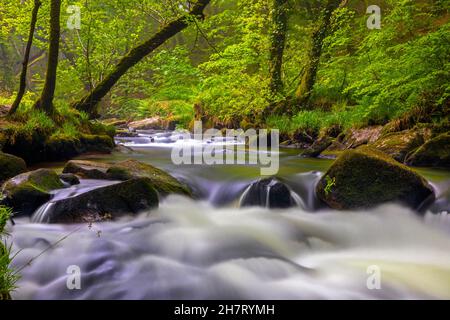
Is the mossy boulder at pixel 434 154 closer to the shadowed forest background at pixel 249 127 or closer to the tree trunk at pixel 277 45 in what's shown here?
the shadowed forest background at pixel 249 127

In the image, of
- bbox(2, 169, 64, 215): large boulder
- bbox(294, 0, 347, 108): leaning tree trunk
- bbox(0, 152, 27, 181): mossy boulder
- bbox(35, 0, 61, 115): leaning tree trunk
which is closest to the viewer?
bbox(2, 169, 64, 215): large boulder

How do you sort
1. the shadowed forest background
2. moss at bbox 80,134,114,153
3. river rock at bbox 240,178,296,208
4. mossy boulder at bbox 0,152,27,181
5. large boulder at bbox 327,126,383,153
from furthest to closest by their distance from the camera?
moss at bbox 80,134,114,153 < large boulder at bbox 327,126,383,153 < river rock at bbox 240,178,296,208 < mossy boulder at bbox 0,152,27,181 < the shadowed forest background

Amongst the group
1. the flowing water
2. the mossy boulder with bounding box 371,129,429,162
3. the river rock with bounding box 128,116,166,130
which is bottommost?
the flowing water

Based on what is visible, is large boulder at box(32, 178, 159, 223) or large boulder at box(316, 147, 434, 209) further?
large boulder at box(316, 147, 434, 209)

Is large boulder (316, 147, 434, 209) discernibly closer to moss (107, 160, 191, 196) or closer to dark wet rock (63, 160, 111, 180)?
moss (107, 160, 191, 196)

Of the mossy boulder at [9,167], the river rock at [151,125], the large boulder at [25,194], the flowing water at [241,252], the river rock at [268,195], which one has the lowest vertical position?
the flowing water at [241,252]

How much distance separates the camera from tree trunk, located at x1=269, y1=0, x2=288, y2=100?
12.4 metres

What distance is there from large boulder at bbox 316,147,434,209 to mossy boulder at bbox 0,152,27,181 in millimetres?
4658

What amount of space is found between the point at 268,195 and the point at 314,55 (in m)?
8.49

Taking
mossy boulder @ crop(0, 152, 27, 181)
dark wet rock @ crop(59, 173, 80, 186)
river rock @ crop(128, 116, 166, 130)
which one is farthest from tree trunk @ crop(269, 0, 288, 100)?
river rock @ crop(128, 116, 166, 130)

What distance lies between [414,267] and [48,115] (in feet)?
26.1

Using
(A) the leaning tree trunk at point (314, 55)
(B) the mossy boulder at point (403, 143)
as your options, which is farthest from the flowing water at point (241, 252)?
(A) the leaning tree trunk at point (314, 55)

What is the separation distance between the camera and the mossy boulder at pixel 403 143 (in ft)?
23.0

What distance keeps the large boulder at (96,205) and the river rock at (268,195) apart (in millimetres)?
1730
